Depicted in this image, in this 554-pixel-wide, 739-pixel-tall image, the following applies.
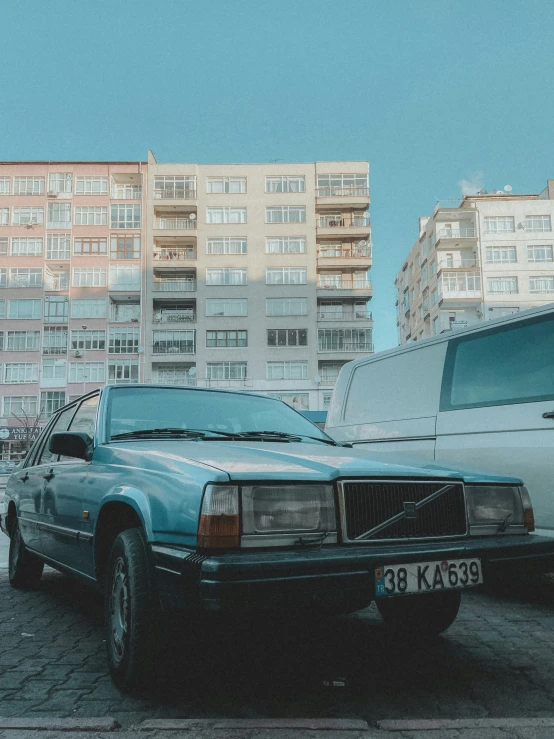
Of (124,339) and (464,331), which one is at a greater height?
(124,339)

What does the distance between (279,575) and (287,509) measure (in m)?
Result: 0.32

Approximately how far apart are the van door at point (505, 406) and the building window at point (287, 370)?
4566 centimetres

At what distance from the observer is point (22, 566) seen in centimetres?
578

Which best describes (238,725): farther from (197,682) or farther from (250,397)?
(250,397)

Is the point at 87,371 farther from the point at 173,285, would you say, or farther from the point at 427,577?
the point at 427,577

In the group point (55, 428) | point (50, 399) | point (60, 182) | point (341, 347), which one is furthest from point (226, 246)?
point (55, 428)

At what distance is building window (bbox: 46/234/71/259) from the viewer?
53875 mm

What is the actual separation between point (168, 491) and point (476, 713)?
1.64m

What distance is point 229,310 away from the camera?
173 feet

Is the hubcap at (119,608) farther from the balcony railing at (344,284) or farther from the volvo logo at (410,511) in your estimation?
the balcony railing at (344,284)

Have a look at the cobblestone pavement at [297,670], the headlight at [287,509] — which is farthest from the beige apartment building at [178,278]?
the headlight at [287,509]

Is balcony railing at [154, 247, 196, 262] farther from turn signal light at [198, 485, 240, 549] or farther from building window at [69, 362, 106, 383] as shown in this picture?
turn signal light at [198, 485, 240, 549]

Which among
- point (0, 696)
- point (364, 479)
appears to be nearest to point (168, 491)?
point (364, 479)

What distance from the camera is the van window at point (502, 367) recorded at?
16.0 ft
